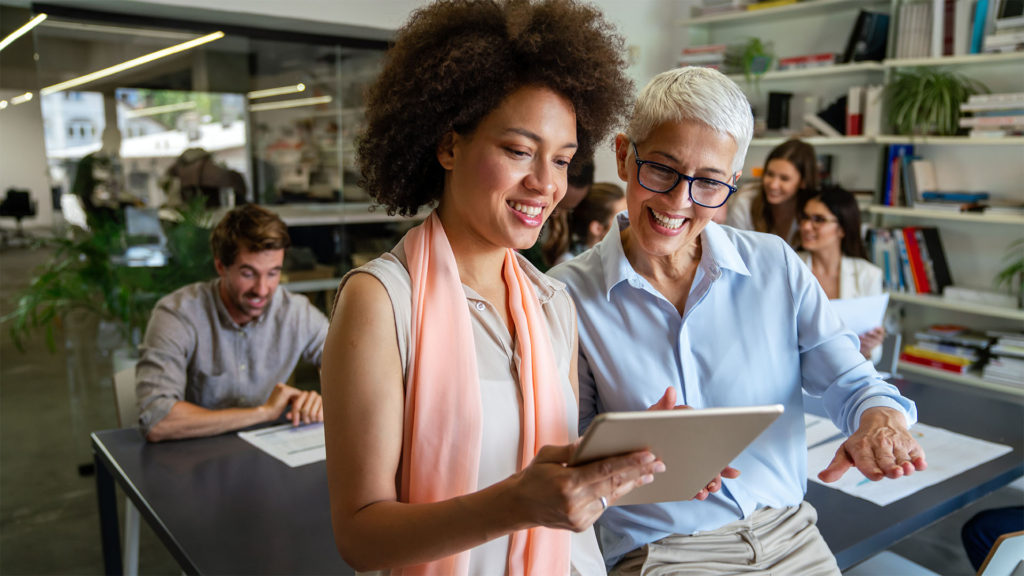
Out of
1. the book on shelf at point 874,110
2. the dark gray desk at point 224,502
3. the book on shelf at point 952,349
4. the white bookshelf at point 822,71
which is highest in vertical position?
the white bookshelf at point 822,71

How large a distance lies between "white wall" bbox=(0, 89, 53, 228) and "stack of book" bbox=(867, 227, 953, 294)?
455 cm

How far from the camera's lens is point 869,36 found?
466cm

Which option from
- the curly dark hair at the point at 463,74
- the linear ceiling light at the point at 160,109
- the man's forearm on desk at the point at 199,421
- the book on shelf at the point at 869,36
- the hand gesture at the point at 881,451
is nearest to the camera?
the curly dark hair at the point at 463,74

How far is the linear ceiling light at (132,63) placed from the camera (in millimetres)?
3955

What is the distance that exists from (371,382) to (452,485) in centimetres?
19

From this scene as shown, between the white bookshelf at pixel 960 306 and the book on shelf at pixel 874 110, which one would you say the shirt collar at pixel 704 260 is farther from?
the book on shelf at pixel 874 110

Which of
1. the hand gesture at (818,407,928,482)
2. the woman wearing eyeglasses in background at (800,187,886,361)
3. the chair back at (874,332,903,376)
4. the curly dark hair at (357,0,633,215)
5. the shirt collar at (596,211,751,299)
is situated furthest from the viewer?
the woman wearing eyeglasses in background at (800,187,886,361)

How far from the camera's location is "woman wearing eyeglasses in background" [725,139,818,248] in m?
4.07

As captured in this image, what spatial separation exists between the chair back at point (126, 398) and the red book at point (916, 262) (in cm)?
406

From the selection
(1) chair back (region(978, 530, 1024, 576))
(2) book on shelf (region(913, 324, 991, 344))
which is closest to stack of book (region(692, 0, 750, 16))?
(2) book on shelf (region(913, 324, 991, 344))

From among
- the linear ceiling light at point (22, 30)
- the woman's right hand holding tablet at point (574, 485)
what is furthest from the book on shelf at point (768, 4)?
the woman's right hand holding tablet at point (574, 485)

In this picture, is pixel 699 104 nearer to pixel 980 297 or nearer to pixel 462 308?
Answer: pixel 462 308

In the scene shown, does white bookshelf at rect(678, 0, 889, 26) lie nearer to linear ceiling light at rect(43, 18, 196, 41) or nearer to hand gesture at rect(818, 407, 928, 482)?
linear ceiling light at rect(43, 18, 196, 41)

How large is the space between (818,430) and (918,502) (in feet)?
1.68
